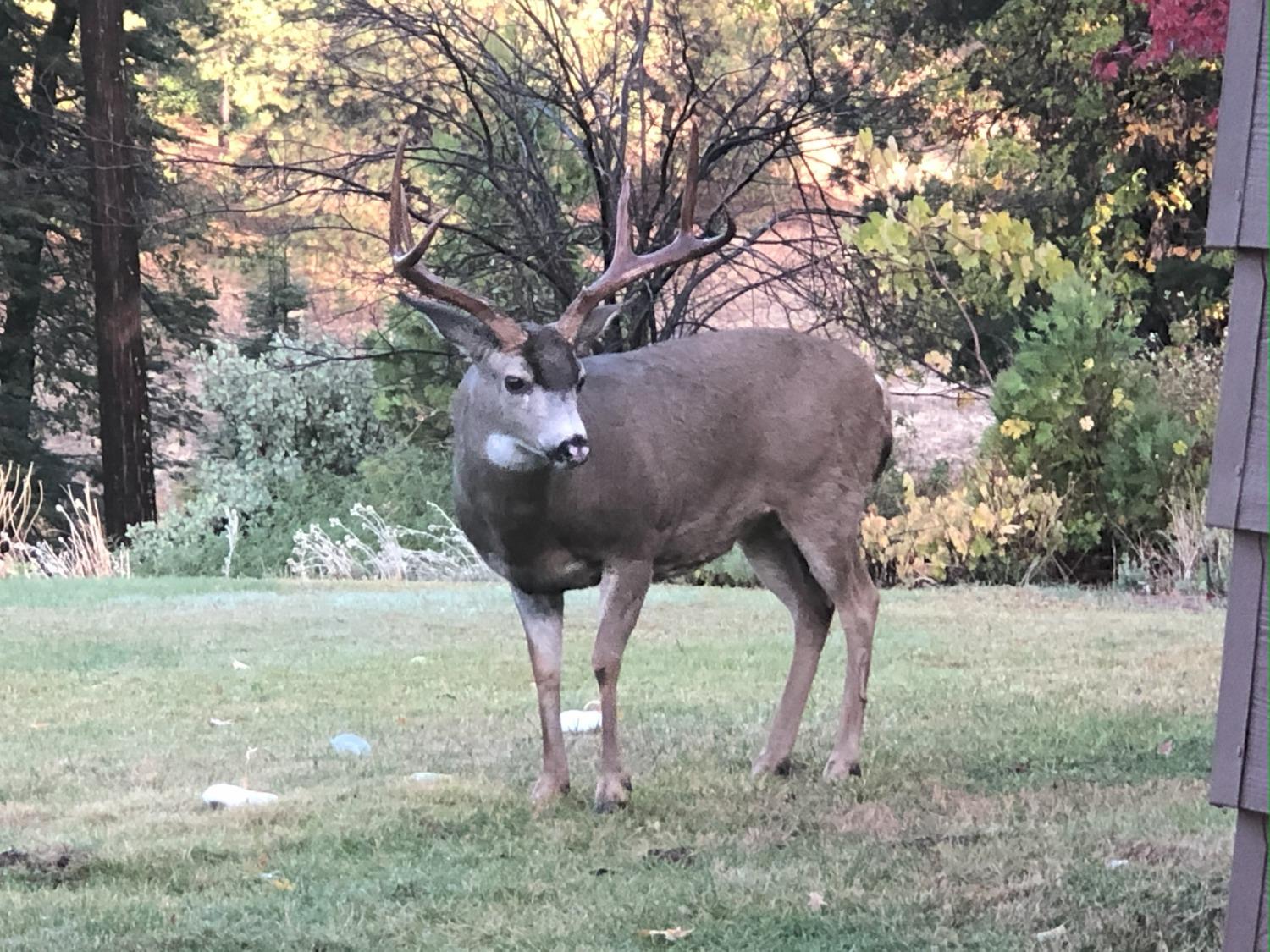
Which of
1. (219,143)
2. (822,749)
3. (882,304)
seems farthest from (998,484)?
(219,143)

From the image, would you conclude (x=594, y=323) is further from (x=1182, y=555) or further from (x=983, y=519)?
(x=1182, y=555)

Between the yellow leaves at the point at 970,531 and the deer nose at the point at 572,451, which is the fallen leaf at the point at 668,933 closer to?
the deer nose at the point at 572,451

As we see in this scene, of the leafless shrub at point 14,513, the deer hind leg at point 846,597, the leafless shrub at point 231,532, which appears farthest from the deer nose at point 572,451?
the leafless shrub at point 231,532

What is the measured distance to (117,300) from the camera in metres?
20.5

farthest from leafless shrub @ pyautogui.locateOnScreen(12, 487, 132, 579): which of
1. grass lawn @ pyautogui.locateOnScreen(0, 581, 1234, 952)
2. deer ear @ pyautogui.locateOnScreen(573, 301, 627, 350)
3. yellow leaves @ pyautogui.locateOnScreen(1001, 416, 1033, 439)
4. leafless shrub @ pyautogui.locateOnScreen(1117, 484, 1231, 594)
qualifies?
deer ear @ pyautogui.locateOnScreen(573, 301, 627, 350)

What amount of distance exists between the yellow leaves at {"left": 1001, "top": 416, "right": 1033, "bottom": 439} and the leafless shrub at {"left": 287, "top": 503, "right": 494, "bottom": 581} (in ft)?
16.6

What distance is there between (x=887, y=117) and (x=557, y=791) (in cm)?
1087

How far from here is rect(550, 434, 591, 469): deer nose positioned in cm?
523

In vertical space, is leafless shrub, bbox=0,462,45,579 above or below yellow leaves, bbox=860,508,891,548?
below

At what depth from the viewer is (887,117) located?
50.3 ft

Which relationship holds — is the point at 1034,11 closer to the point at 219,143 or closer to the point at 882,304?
the point at 882,304

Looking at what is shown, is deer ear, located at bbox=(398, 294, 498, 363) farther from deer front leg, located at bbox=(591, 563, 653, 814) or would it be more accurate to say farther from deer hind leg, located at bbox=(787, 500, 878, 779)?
deer hind leg, located at bbox=(787, 500, 878, 779)

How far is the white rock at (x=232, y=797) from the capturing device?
5.77 metres

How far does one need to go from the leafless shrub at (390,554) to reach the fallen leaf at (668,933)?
36.5 feet
